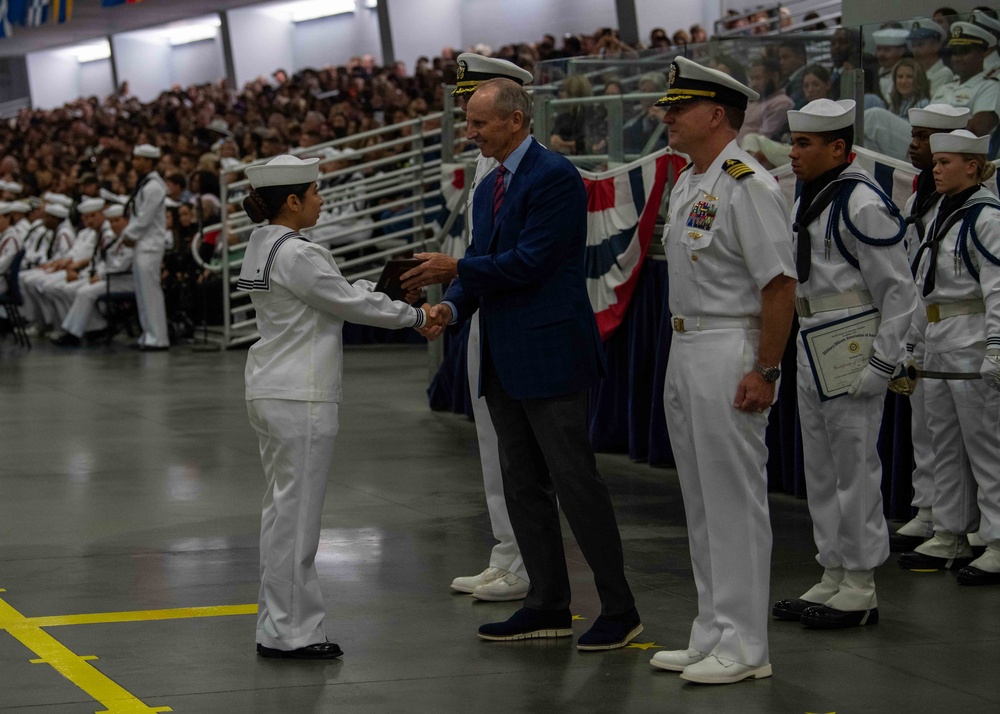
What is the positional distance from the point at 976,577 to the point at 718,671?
1.79 meters

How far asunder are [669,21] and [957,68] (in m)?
15.2

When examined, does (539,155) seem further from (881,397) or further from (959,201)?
(959,201)

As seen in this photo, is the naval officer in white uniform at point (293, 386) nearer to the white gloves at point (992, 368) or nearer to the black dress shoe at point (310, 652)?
the black dress shoe at point (310, 652)

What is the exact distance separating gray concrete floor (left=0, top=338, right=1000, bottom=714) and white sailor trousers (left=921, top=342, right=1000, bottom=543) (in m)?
0.30

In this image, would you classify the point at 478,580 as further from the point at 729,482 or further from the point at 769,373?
the point at 769,373

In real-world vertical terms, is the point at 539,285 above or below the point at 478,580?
above

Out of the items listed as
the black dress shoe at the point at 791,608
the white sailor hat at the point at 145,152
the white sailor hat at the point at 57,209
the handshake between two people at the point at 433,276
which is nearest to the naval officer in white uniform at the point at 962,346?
the black dress shoe at the point at 791,608

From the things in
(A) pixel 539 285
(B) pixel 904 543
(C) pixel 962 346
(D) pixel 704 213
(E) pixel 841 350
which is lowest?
(B) pixel 904 543

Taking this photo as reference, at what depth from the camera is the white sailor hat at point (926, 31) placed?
22.8ft

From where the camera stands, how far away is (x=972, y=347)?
581 cm

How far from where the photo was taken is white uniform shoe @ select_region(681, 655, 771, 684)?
4.33 meters

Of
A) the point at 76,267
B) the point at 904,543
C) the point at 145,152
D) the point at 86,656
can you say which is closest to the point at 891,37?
the point at 904,543

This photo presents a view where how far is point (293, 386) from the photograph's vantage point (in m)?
4.66

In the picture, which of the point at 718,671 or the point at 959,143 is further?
the point at 959,143
